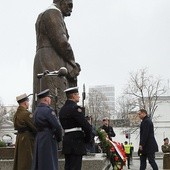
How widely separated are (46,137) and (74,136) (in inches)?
22.4

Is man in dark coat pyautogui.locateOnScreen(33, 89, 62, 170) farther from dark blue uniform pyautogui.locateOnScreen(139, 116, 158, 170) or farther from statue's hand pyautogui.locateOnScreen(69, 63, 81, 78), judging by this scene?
dark blue uniform pyautogui.locateOnScreen(139, 116, 158, 170)

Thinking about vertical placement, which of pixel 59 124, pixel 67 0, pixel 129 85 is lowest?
pixel 59 124

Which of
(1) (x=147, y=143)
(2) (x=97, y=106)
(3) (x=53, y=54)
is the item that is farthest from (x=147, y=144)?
(2) (x=97, y=106)

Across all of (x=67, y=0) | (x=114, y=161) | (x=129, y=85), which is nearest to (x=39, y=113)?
(x=67, y=0)

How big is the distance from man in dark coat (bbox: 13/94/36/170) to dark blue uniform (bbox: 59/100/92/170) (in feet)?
2.72

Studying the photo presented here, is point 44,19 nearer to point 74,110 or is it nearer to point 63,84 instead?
point 63,84

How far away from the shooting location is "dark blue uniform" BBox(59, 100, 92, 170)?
8234mm

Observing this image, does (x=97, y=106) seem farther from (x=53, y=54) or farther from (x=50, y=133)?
(x=50, y=133)

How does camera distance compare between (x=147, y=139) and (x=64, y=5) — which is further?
(x=147, y=139)

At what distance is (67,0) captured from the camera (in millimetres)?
11430

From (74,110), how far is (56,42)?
2.93m

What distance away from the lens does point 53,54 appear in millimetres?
10867

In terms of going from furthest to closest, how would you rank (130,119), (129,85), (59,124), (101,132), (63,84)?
(130,119) → (129,85) → (101,132) → (63,84) → (59,124)

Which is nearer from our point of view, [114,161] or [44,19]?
[44,19]
